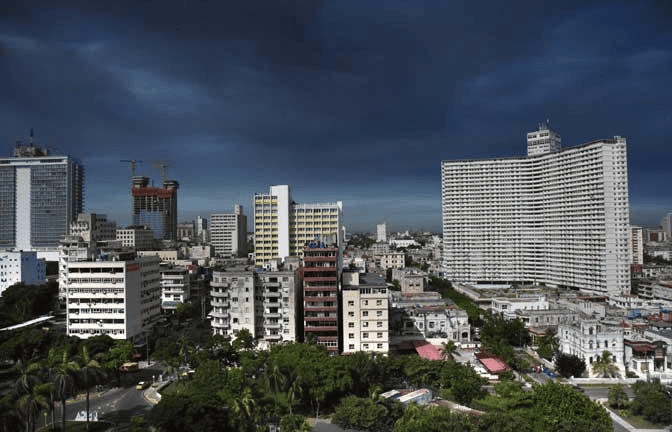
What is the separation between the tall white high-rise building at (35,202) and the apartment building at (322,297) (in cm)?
9876

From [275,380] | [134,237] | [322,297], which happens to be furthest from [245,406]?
[134,237]

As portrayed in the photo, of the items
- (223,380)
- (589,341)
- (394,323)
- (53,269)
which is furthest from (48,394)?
(53,269)

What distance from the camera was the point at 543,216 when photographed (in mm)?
106000

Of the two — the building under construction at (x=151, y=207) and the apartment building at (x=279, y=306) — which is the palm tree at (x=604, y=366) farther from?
the building under construction at (x=151, y=207)

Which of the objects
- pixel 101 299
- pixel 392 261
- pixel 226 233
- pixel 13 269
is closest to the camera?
pixel 101 299

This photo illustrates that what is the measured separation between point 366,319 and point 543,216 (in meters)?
71.4

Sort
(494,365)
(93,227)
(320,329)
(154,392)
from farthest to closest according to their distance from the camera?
(93,227) < (320,329) < (494,365) < (154,392)

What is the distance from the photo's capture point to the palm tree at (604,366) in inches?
1885

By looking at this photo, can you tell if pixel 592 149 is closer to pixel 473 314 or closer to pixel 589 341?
pixel 473 314

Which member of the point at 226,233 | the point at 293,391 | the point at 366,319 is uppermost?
the point at 226,233

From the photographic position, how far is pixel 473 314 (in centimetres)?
7044

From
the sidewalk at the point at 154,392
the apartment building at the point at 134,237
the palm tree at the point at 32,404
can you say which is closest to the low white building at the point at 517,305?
the sidewalk at the point at 154,392

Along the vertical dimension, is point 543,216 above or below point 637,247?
above

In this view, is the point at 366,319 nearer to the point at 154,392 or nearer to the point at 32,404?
the point at 154,392
